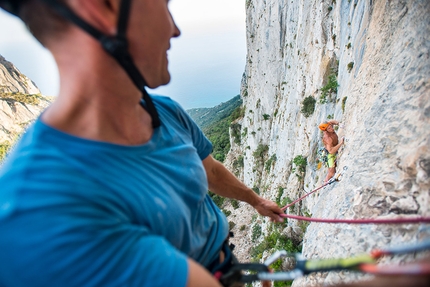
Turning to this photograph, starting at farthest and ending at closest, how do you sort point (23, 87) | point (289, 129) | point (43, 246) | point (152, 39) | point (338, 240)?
point (23, 87), point (289, 129), point (338, 240), point (152, 39), point (43, 246)

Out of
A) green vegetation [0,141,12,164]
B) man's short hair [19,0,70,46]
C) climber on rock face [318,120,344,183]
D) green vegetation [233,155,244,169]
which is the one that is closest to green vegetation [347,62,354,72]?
climber on rock face [318,120,344,183]

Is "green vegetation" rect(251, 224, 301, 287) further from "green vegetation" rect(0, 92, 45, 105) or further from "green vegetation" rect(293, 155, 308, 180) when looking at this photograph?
"green vegetation" rect(0, 92, 45, 105)

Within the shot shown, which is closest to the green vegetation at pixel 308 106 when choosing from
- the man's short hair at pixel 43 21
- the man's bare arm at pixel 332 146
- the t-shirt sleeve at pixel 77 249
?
the man's bare arm at pixel 332 146

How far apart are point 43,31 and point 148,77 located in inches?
21.8

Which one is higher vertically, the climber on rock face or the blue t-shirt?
the blue t-shirt

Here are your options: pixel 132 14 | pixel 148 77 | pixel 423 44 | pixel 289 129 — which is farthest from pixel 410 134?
pixel 289 129

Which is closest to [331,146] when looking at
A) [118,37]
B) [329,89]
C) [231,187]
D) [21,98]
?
[329,89]

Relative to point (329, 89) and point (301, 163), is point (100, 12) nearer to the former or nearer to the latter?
point (329, 89)

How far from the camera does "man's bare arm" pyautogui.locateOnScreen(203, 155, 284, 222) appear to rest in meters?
2.65

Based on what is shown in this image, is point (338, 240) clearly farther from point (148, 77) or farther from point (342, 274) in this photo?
point (148, 77)

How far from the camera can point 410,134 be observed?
92.8 inches

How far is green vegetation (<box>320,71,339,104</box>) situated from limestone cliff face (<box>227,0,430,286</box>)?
0.16 metres

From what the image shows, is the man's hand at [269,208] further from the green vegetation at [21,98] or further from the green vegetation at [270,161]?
the green vegetation at [21,98]

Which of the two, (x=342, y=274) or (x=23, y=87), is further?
(x=23, y=87)
